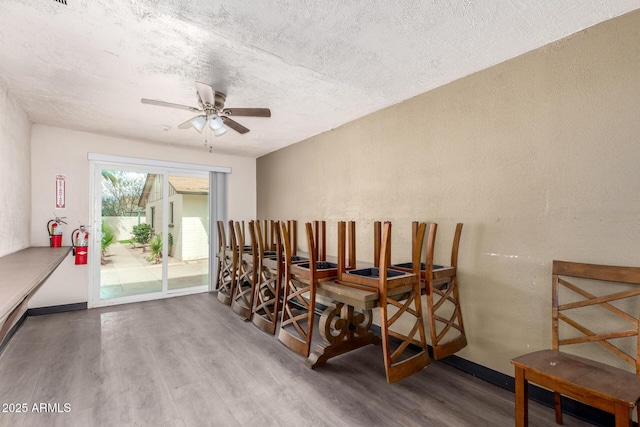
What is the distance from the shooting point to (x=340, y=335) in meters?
2.73

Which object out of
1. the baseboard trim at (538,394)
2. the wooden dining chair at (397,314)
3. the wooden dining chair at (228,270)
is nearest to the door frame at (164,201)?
the wooden dining chair at (228,270)

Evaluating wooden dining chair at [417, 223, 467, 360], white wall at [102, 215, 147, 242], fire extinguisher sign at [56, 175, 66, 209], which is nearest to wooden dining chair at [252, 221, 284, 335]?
wooden dining chair at [417, 223, 467, 360]

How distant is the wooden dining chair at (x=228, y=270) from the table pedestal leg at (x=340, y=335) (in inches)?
78.1

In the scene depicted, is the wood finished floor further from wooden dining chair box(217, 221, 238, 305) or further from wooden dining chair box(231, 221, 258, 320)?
wooden dining chair box(217, 221, 238, 305)

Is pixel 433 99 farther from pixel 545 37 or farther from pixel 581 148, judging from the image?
pixel 581 148

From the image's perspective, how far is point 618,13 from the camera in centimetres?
182

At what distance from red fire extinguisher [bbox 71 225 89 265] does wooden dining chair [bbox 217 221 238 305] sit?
1.84 meters

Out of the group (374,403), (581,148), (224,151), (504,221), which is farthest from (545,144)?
(224,151)

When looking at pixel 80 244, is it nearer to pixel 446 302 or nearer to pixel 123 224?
pixel 123 224

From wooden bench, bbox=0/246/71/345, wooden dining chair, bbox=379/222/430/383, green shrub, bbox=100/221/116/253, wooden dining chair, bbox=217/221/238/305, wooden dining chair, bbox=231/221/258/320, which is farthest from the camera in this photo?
green shrub, bbox=100/221/116/253

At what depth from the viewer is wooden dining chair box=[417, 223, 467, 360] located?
2451 millimetres

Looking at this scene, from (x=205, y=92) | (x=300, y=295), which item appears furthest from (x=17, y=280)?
(x=300, y=295)

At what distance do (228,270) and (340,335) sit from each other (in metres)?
2.62

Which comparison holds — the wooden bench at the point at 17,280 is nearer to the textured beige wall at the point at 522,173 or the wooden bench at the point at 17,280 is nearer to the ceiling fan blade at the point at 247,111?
the ceiling fan blade at the point at 247,111
